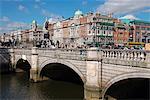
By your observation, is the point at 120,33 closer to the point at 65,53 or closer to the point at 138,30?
the point at 138,30

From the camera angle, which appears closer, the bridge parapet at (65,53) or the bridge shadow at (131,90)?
the bridge shadow at (131,90)

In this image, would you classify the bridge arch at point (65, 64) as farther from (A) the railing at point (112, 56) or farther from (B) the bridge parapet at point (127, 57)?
(B) the bridge parapet at point (127, 57)

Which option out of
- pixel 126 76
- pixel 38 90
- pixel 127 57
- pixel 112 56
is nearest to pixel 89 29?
pixel 38 90

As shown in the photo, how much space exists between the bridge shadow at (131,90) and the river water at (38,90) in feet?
14.9

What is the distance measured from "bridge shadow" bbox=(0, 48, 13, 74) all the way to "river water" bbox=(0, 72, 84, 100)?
5.48 metres

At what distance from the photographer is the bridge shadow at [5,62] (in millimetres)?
40500

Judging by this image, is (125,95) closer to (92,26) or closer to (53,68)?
(53,68)

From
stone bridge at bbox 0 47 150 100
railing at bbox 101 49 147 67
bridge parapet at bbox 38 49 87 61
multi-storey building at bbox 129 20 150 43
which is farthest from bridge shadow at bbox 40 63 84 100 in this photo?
multi-storey building at bbox 129 20 150 43

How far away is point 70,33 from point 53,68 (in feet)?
187

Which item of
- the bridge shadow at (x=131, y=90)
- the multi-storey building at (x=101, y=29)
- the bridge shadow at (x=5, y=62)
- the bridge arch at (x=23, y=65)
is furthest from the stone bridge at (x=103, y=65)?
the multi-storey building at (x=101, y=29)

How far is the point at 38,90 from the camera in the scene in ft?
93.8

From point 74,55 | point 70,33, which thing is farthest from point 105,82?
point 70,33

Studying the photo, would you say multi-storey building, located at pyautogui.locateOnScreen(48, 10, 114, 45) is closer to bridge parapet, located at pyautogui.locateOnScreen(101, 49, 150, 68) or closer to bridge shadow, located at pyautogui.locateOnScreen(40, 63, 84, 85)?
bridge shadow, located at pyautogui.locateOnScreen(40, 63, 84, 85)

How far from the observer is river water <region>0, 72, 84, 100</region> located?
2521 cm
